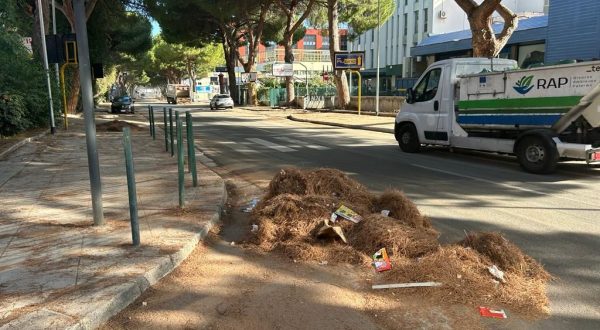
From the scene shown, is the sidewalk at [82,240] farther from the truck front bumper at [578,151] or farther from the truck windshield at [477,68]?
the truck windshield at [477,68]

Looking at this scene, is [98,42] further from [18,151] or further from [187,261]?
[187,261]

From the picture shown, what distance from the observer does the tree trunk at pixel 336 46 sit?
30828mm

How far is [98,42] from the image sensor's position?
3372 centimetres

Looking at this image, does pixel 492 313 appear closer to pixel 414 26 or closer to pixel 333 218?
pixel 333 218

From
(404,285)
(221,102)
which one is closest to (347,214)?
(404,285)

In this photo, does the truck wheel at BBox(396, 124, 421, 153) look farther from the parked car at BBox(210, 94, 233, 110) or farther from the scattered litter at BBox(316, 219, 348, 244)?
the parked car at BBox(210, 94, 233, 110)

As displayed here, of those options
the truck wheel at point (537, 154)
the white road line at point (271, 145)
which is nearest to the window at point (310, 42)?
the white road line at point (271, 145)

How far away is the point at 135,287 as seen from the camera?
4.17m

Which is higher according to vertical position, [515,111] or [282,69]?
[282,69]

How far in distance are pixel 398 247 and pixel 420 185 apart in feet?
13.2

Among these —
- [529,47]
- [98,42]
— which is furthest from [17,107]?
[529,47]

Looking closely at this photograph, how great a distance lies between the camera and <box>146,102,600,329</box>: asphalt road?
15.2 ft

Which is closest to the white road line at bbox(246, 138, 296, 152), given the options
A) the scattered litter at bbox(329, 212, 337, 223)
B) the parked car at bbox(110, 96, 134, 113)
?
the scattered litter at bbox(329, 212, 337, 223)

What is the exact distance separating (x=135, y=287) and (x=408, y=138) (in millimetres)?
10348
